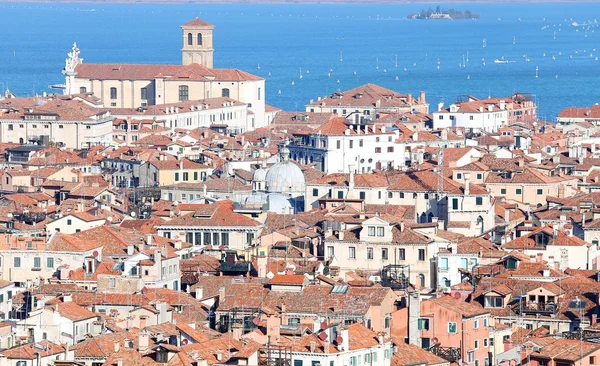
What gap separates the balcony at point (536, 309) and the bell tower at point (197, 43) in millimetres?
77964

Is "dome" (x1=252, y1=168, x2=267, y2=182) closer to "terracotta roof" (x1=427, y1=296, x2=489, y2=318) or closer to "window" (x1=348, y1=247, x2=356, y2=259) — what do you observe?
"window" (x1=348, y1=247, x2=356, y2=259)

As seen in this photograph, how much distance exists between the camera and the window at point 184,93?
101 m

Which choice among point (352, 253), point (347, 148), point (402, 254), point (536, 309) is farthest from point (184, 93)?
point (536, 309)

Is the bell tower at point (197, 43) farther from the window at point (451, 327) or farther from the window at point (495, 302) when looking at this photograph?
the window at point (451, 327)

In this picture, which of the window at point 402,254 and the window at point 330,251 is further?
the window at point 330,251

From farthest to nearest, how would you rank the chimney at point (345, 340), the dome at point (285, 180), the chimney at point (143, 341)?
the dome at point (285, 180)
the chimney at point (143, 341)
the chimney at point (345, 340)

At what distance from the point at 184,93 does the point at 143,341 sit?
70.0m

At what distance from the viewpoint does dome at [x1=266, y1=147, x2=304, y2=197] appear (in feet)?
190

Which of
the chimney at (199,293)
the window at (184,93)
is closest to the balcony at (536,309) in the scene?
the chimney at (199,293)

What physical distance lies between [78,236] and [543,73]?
12337 centimetres

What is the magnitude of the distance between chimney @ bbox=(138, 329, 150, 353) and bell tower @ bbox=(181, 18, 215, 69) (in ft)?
273

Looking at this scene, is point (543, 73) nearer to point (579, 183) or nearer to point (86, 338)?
point (579, 183)

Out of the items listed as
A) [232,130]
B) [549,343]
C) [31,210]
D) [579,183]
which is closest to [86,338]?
[549,343]

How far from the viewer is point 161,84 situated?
333 ft
